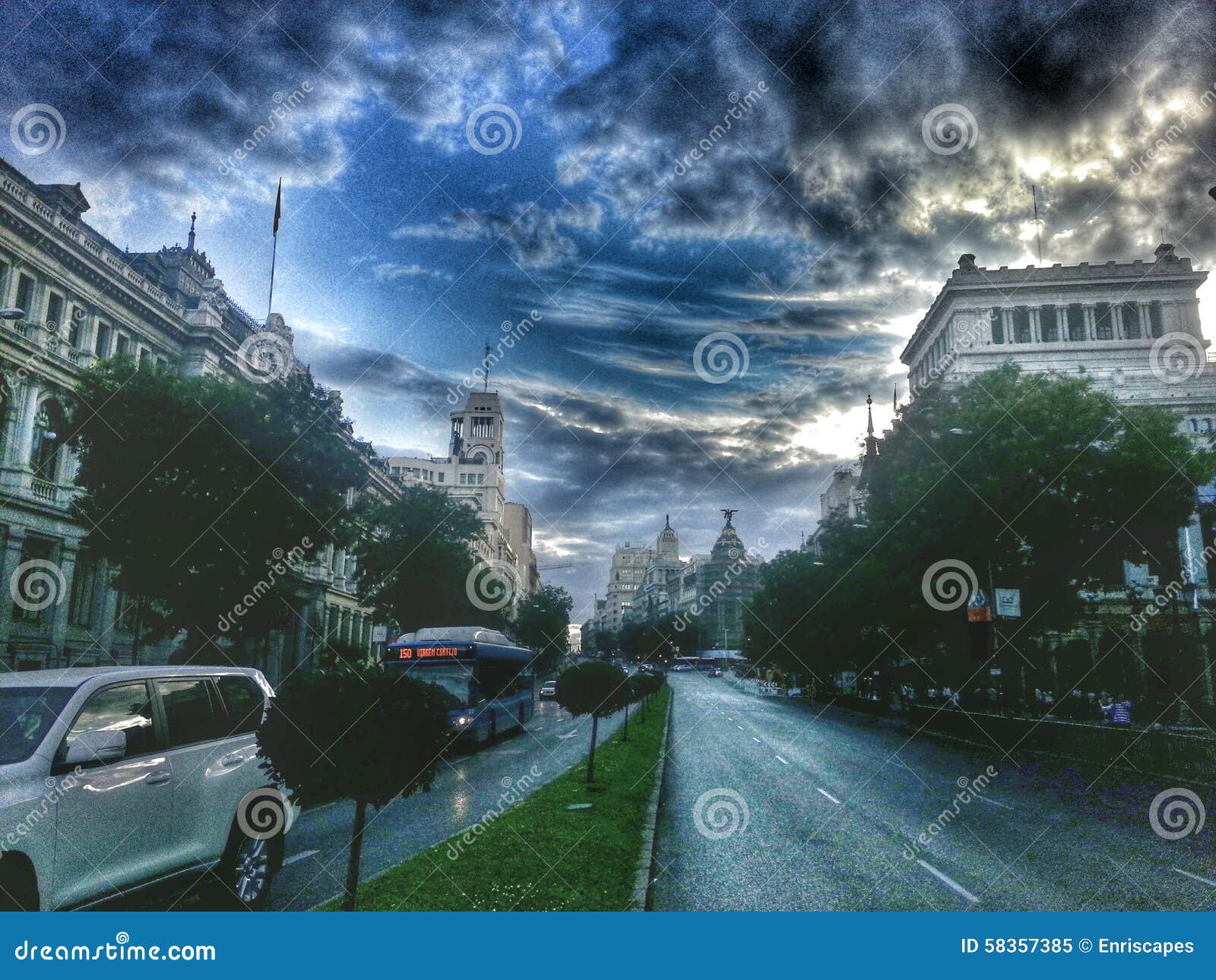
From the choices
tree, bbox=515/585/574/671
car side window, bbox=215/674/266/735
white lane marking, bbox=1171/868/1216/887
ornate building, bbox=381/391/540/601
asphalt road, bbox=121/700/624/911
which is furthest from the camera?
ornate building, bbox=381/391/540/601

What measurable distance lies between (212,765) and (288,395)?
78.2 feet

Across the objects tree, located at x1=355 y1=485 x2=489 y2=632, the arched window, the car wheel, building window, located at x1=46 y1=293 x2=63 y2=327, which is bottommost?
the car wheel

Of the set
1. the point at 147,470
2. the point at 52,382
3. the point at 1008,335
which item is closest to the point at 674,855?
the point at 147,470

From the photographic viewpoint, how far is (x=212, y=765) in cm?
760

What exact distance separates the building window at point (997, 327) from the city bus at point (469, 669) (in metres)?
57.4

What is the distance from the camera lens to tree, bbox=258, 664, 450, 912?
22.3 feet

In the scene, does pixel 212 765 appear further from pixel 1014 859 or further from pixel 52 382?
pixel 52 382

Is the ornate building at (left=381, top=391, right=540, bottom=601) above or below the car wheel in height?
above

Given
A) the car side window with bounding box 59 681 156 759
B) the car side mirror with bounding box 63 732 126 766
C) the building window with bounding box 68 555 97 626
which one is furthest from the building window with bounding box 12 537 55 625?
the car side mirror with bounding box 63 732 126 766

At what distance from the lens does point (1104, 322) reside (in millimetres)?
72875

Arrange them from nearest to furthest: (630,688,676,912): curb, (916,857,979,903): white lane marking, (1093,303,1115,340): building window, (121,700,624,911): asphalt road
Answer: (121,700,624,911): asphalt road < (630,688,676,912): curb < (916,857,979,903): white lane marking < (1093,303,1115,340): building window

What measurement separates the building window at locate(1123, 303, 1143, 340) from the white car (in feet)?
260

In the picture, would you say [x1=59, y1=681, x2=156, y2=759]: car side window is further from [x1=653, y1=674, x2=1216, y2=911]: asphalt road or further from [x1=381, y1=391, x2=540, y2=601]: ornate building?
[x1=381, y1=391, x2=540, y2=601]: ornate building

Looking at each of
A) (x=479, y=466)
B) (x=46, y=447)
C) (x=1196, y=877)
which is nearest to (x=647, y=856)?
(x=1196, y=877)
